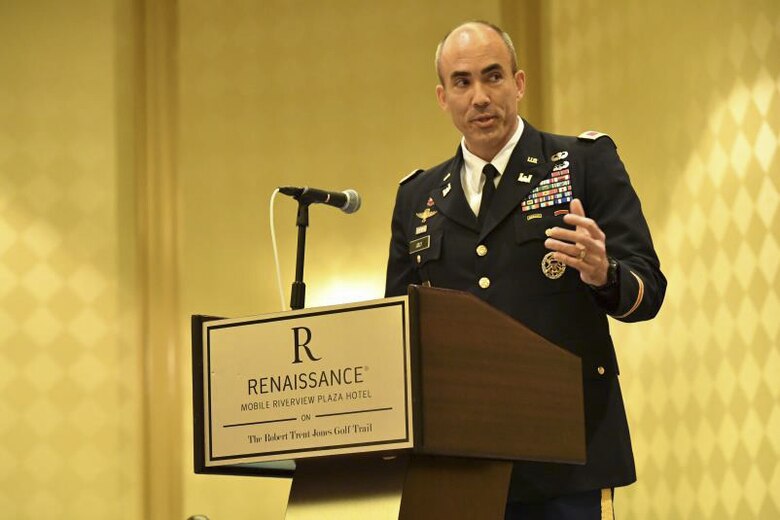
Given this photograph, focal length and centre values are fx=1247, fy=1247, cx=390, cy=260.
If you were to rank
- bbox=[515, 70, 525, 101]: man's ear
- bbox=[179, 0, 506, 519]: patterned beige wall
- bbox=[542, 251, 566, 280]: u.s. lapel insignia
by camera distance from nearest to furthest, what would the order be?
bbox=[542, 251, 566, 280]: u.s. lapel insignia → bbox=[515, 70, 525, 101]: man's ear → bbox=[179, 0, 506, 519]: patterned beige wall

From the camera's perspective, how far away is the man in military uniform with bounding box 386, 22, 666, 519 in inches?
92.7

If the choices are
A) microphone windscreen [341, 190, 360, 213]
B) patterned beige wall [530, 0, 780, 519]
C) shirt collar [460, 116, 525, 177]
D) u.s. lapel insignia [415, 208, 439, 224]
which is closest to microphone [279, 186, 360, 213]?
microphone windscreen [341, 190, 360, 213]

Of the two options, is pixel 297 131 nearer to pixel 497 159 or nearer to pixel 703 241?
pixel 703 241

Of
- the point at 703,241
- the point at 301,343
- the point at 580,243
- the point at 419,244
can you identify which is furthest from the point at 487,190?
the point at 703,241

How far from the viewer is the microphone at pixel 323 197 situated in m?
2.64

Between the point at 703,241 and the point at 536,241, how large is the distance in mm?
1639

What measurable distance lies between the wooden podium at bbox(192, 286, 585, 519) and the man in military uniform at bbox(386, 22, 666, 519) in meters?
0.21

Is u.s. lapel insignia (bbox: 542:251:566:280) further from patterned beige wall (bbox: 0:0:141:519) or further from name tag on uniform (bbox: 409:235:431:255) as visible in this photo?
patterned beige wall (bbox: 0:0:141:519)

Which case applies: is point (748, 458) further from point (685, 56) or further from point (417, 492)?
point (417, 492)

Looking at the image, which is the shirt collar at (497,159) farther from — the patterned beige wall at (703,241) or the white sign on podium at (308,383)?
the patterned beige wall at (703,241)

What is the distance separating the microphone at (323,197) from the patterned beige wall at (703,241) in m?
1.57

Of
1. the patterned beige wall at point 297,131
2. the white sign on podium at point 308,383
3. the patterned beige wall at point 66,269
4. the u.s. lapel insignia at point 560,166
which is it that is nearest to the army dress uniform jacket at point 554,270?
the u.s. lapel insignia at point 560,166

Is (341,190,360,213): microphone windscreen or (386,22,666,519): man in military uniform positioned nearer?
(386,22,666,519): man in military uniform

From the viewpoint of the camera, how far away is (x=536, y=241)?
2539 millimetres
